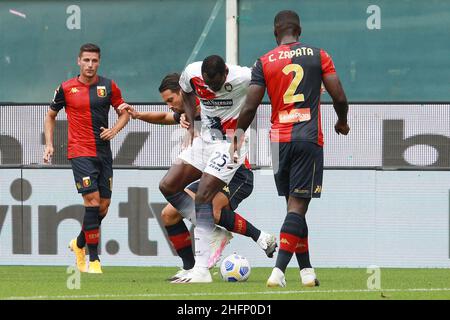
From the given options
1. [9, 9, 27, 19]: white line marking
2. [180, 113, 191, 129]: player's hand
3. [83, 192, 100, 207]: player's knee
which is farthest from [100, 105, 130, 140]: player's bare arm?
[9, 9, 27, 19]: white line marking

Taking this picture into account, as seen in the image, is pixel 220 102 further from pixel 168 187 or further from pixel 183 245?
pixel 183 245

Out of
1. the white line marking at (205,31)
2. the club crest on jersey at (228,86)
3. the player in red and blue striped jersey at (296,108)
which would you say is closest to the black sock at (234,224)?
the club crest on jersey at (228,86)

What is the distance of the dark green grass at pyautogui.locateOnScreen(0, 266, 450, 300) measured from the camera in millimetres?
7746

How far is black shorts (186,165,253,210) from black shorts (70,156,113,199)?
4.86ft

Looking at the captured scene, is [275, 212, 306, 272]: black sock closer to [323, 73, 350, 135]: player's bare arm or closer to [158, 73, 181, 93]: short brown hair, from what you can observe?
[323, 73, 350, 135]: player's bare arm

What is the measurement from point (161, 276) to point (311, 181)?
2.50 metres

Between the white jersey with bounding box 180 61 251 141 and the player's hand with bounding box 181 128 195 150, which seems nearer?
the white jersey with bounding box 180 61 251 141

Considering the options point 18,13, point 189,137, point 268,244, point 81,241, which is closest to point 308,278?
point 268,244

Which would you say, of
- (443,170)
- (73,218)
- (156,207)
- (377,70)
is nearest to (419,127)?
(443,170)

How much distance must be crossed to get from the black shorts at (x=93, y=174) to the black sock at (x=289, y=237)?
318 centimetres

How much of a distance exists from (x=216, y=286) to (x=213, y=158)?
3.61 ft

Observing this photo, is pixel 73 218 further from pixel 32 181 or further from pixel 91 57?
pixel 91 57

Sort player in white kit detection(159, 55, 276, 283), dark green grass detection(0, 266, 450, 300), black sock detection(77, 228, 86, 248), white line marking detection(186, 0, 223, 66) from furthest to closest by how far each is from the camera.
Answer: white line marking detection(186, 0, 223, 66), black sock detection(77, 228, 86, 248), player in white kit detection(159, 55, 276, 283), dark green grass detection(0, 266, 450, 300)

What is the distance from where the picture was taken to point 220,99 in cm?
954
